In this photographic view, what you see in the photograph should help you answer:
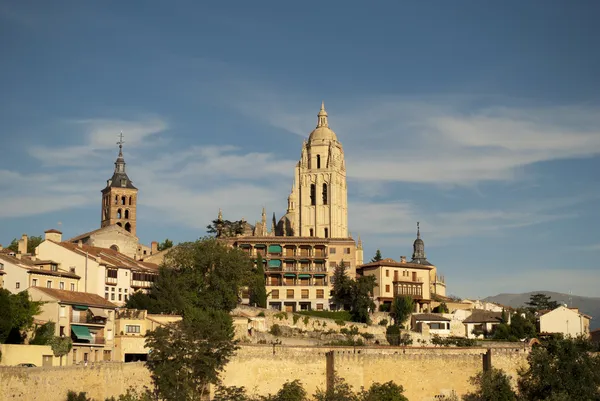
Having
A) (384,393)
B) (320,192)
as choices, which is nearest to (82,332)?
(384,393)

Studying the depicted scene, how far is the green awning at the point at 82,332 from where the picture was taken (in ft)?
228

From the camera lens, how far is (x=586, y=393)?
72500mm

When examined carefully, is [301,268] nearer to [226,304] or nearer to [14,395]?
[226,304]

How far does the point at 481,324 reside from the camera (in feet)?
339

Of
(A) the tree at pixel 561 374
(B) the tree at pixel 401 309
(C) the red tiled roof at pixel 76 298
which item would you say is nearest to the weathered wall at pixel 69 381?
(C) the red tiled roof at pixel 76 298

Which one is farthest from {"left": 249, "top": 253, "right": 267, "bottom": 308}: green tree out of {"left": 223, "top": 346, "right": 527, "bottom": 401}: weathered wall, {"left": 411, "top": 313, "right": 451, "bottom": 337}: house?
{"left": 223, "top": 346, "right": 527, "bottom": 401}: weathered wall

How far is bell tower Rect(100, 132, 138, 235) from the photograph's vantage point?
5300 inches

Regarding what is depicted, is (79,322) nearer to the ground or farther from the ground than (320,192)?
nearer to the ground

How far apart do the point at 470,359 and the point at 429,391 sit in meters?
4.09

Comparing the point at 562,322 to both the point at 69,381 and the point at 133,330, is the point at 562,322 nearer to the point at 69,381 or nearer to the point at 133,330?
the point at 133,330

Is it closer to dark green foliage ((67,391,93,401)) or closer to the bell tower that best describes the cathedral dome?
the bell tower

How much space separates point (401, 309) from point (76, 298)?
38.6 metres

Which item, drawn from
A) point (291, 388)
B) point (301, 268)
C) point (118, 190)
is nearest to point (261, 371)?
→ point (291, 388)

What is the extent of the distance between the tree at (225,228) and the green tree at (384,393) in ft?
156
